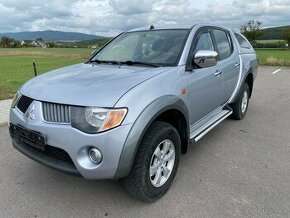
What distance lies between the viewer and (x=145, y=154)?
9.19ft

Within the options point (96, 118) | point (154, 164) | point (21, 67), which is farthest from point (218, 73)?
point (21, 67)

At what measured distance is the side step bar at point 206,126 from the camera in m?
3.76

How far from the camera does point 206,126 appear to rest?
13.4 feet

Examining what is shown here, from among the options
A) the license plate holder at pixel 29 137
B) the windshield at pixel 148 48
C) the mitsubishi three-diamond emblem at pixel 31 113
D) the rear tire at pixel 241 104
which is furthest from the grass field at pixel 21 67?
the rear tire at pixel 241 104

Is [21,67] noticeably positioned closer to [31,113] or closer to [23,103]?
[23,103]

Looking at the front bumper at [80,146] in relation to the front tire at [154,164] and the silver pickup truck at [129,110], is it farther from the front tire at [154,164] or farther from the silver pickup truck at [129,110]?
the front tire at [154,164]

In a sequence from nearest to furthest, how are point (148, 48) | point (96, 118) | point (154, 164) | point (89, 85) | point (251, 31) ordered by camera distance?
point (96, 118)
point (89, 85)
point (154, 164)
point (148, 48)
point (251, 31)

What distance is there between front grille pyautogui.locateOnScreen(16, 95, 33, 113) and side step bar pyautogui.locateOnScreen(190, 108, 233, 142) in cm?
183

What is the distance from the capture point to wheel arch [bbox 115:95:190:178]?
8.57ft

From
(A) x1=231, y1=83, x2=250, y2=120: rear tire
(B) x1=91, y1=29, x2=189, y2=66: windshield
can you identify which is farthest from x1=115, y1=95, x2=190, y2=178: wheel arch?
(A) x1=231, y1=83, x2=250, y2=120: rear tire

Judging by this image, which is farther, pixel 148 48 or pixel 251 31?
pixel 251 31

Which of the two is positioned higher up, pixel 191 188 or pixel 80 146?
pixel 80 146

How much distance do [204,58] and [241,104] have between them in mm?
2460

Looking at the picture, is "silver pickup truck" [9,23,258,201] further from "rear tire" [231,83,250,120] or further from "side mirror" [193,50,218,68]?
"rear tire" [231,83,250,120]
